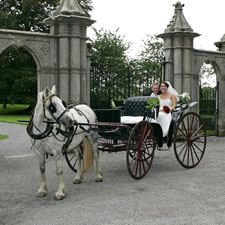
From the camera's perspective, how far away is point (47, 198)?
5195 millimetres

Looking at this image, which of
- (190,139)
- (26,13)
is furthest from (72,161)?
(26,13)

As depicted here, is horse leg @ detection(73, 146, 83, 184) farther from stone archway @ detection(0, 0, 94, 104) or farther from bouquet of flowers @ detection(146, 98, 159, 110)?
stone archway @ detection(0, 0, 94, 104)

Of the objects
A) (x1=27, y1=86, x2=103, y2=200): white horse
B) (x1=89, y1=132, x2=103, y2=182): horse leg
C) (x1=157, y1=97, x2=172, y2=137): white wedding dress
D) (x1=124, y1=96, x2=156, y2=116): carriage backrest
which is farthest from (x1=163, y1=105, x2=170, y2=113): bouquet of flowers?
(x1=27, y1=86, x2=103, y2=200): white horse

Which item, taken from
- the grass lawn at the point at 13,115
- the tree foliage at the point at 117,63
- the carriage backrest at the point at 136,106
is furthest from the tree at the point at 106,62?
the grass lawn at the point at 13,115

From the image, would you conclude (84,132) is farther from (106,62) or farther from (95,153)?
(106,62)

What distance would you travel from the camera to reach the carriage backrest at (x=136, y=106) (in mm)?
7438

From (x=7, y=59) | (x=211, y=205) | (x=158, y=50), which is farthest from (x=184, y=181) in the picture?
(x=158, y=50)

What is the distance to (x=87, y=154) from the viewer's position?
6414 millimetres

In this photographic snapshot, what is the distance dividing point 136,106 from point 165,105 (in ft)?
2.23

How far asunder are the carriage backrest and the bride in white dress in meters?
0.40

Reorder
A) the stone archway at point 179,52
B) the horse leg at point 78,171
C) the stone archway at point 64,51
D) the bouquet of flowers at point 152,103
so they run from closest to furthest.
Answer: the horse leg at point 78,171 → the bouquet of flowers at point 152,103 → the stone archway at point 64,51 → the stone archway at point 179,52

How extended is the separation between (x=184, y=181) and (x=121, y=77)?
19.2ft

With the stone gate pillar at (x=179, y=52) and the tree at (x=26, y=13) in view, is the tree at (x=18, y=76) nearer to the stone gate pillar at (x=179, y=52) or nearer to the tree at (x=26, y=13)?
the tree at (x=26, y=13)

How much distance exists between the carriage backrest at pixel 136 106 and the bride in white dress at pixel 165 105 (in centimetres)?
40
